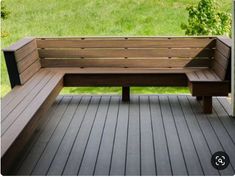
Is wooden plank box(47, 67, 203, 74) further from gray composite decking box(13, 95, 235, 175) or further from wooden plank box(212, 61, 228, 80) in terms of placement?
gray composite decking box(13, 95, 235, 175)

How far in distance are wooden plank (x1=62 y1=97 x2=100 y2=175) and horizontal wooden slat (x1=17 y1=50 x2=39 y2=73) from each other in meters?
0.82

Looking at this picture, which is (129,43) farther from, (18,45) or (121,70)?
(18,45)

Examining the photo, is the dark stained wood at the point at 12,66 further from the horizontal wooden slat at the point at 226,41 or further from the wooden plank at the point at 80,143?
the horizontal wooden slat at the point at 226,41

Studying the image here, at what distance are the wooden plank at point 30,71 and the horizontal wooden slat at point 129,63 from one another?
155mm

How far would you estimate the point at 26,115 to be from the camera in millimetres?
3209

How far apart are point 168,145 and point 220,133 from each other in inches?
22.6

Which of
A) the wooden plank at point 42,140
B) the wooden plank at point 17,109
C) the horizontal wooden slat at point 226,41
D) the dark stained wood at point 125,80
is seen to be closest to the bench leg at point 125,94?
the dark stained wood at point 125,80

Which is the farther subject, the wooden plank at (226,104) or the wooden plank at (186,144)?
the wooden plank at (226,104)

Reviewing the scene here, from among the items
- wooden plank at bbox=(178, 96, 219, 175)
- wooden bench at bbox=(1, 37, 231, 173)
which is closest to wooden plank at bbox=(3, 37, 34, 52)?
wooden bench at bbox=(1, 37, 231, 173)

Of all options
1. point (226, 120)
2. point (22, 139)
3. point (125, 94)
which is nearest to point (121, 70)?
point (125, 94)

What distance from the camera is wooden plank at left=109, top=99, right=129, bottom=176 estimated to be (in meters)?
3.03

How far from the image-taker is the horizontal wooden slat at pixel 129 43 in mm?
4727

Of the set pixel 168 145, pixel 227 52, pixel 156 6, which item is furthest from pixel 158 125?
pixel 156 6

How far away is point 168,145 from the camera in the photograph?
3.44 metres
